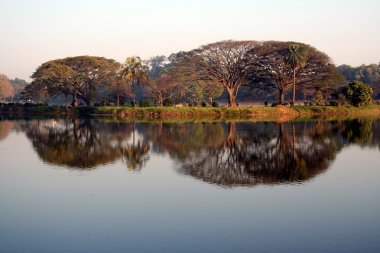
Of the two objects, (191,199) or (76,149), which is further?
(76,149)

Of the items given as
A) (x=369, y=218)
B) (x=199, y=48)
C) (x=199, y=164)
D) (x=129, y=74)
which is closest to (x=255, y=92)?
(x=199, y=48)

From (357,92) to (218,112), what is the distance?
1294 inches

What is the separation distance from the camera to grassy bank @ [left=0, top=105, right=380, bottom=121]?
280 feet

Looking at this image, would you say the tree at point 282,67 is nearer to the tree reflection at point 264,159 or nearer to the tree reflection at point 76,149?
the tree reflection at point 264,159

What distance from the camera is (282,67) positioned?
10012 cm

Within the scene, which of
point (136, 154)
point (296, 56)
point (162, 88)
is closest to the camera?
point (136, 154)

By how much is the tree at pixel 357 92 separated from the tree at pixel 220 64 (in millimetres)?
22543

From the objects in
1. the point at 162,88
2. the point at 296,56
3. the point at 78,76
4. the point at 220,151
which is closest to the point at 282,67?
the point at 296,56

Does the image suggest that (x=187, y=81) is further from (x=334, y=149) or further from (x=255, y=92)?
(x=334, y=149)

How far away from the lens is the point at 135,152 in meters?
35.8

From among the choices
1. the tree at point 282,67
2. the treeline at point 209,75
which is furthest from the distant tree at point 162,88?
the tree at point 282,67

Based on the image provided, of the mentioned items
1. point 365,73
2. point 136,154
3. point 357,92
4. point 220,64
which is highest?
point 365,73

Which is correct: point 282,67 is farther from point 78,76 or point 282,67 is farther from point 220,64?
point 78,76

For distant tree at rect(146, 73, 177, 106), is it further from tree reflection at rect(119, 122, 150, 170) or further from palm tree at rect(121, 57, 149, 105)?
tree reflection at rect(119, 122, 150, 170)
